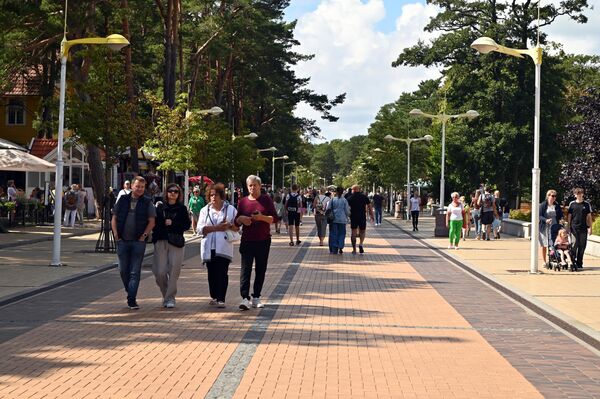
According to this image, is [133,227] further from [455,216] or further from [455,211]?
[455,216]

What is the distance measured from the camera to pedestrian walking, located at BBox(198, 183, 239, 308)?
1276 cm

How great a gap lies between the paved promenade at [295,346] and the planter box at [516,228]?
19.8 metres

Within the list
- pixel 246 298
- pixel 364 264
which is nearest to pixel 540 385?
pixel 246 298

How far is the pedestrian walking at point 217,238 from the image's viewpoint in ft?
41.9

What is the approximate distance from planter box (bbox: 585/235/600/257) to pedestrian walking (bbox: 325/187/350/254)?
6.68 m

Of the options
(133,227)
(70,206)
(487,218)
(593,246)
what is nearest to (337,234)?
(593,246)

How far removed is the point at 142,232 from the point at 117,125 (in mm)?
13196

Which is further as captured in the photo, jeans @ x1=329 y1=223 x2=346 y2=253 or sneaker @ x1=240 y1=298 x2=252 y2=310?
jeans @ x1=329 y1=223 x2=346 y2=253

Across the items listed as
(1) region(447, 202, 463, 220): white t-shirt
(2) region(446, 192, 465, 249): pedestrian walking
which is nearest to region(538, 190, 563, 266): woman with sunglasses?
(2) region(446, 192, 465, 249): pedestrian walking

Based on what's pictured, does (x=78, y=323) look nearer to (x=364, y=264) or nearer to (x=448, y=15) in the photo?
(x=364, y=264)

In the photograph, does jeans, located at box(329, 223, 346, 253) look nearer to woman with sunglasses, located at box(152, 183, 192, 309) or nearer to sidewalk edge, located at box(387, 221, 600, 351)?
sidewalk edge, located at box(387, 221, 600, 351)

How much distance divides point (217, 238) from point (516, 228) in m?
27.4

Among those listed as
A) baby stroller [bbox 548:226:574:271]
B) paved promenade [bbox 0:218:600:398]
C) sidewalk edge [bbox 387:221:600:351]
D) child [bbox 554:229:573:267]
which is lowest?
paved promenade [bbox 0:218:600:398]

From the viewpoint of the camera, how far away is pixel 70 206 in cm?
3625
